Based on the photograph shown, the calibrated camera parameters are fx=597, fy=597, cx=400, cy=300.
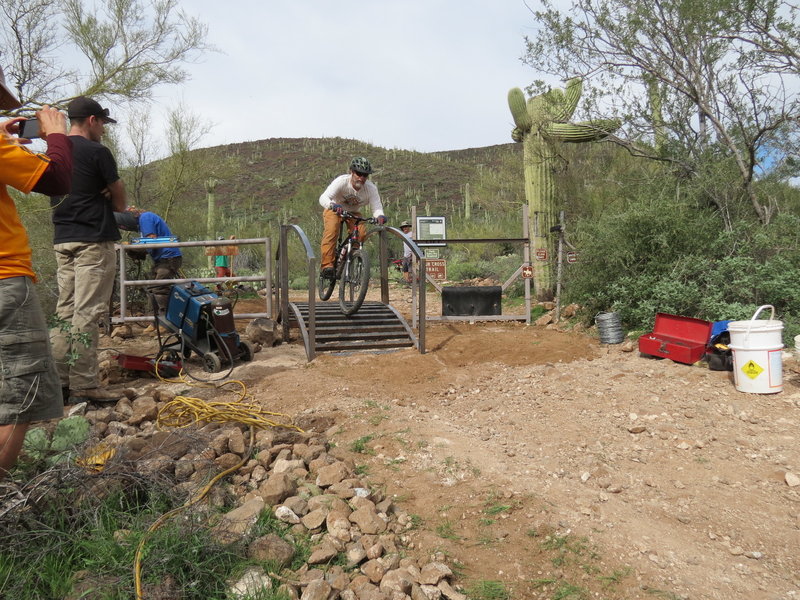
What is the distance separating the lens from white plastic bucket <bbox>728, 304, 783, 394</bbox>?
4.53 meters

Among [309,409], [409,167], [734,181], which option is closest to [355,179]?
[309,409]

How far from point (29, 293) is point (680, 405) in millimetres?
4116

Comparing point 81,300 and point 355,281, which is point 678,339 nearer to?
point 355,281

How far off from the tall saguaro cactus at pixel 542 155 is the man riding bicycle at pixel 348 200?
3469mm

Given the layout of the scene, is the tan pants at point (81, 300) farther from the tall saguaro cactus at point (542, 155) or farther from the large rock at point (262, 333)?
the tall saguaro cactus at point (542, 155)

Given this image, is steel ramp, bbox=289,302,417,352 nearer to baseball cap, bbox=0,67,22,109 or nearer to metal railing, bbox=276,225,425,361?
metal railing, bbox=276,225,425,361

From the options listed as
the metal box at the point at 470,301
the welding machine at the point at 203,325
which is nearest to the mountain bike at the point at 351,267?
the welding machine at the point at 203,325

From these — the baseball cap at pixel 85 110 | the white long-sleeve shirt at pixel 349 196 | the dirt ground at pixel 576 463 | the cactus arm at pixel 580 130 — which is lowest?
the dirt ground at pixel 576 463

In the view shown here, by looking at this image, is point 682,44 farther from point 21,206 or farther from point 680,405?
point 21,206

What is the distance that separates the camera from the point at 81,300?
13.9ft

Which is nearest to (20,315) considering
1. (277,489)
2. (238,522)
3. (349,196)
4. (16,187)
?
(16,187)

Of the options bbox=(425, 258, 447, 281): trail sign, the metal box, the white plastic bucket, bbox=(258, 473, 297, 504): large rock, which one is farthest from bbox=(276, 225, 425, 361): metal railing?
bbox=(258, 473, 297, 504): large rock

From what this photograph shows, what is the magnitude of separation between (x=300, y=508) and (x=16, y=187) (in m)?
1.75

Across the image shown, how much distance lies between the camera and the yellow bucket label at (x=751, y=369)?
455 cm
